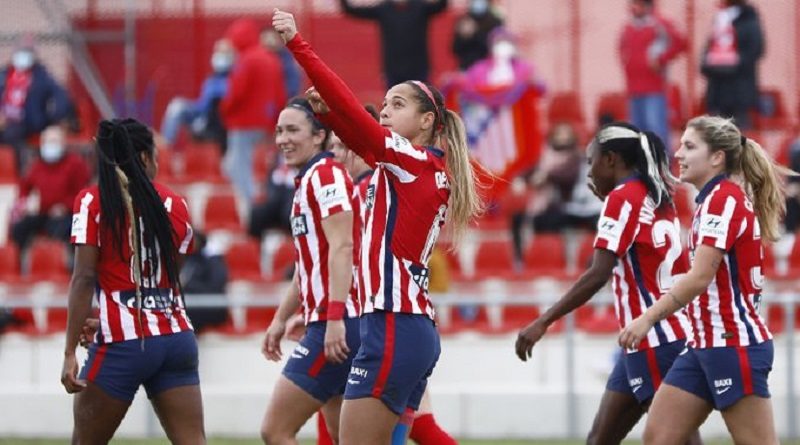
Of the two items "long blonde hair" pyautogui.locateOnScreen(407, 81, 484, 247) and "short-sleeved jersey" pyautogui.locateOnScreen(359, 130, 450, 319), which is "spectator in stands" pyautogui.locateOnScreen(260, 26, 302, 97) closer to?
"long blonde hair" pyautogui.locateOnScreen(407, 81, 484, 247)

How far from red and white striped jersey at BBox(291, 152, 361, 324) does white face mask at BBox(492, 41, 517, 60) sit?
8.58 meters

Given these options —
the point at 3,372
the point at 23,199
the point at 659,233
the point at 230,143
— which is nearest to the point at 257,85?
the point at 230,143

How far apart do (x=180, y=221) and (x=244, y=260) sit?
8136 mm

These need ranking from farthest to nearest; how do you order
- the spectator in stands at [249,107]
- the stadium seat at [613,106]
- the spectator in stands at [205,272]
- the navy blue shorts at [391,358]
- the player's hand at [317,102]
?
the stadium seat at [613,106] < the spectator in stands at [249,107] < the spectator in stands at [205,272] < the navy blue shorts at [391,358] < the player's hand at [317,102]

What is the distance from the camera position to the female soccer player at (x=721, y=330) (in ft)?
26.2

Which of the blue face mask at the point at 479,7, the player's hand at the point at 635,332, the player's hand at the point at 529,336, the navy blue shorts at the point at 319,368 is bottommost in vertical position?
the navy blue shorts at the point at 319,368

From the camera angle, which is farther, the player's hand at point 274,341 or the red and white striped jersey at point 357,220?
the player's hand at point 274,341

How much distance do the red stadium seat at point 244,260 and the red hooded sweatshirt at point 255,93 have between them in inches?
75.4

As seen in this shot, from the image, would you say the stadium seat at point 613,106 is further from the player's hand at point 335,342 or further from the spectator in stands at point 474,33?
the player's hand at point 335,342

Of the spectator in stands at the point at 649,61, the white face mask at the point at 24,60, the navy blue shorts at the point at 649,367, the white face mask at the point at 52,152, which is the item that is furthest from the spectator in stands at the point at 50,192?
the navy blue shorts at the point at 649,367

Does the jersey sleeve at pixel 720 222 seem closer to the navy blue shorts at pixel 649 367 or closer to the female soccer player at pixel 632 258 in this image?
the female soccer player at pixel 632 258

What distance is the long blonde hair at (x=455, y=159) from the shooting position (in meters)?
7.54

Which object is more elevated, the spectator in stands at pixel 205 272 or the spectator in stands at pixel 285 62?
the spectator in stands at pixel 285 62

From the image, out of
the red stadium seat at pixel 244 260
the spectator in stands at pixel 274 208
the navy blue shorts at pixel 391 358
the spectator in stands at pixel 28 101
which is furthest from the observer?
the spectator in stands at pixel 28 101
